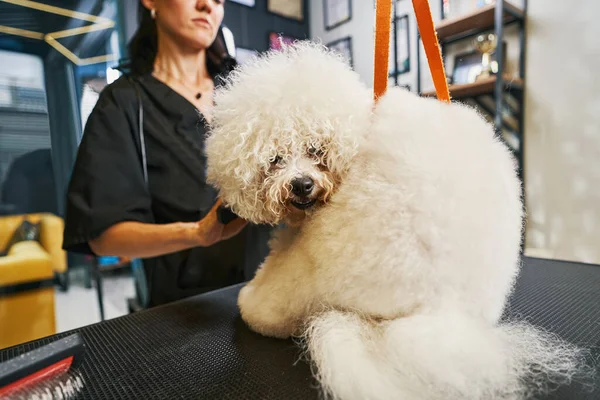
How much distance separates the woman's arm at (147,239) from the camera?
0.67 metres

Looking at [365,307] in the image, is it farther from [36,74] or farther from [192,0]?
[36,74]

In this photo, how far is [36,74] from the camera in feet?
2.75

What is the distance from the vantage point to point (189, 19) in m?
0.81

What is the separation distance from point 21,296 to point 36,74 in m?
0.57

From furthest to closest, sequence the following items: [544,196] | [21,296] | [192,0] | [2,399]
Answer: [544,196]
[21,296]
[192,0]
[2,399]

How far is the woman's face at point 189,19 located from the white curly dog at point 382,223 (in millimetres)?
440

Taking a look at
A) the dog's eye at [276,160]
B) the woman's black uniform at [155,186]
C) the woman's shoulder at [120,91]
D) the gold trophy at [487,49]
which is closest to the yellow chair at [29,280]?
the woman's black uniform at [155,186]

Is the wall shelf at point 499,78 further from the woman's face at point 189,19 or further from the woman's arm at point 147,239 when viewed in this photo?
the woman's arm at point 147,239

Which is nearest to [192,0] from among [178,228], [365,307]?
[178,228]

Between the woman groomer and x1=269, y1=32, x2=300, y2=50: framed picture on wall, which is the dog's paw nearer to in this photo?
the woman groomer

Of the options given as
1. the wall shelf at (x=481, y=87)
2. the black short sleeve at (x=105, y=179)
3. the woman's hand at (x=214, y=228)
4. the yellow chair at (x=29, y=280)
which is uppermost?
the wall shelf at (x=481, y=87)

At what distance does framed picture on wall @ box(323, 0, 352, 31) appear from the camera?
2.92 ft

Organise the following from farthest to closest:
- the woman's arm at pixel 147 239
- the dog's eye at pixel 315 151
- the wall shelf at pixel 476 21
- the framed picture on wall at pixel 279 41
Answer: the wall shelf at pixel 476 21 < the woman's arm at pixel 147 239 < the framed picture on wall at pixel 279 41 < the dog's eye at pixel 315 151

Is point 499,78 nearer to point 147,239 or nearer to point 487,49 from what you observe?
point 487,49
